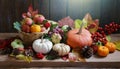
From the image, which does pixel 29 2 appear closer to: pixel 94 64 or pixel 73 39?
pixel 73 39

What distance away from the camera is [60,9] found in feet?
4.89

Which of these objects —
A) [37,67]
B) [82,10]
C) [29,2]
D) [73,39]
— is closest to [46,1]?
[29,2]

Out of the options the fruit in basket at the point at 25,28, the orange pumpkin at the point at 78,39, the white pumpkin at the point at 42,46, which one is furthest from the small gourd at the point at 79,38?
the fruit in basket at the point at 25,28

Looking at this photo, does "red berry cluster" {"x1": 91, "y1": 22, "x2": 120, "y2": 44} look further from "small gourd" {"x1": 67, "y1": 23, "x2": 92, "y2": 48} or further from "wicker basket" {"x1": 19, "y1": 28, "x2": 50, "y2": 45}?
"wicker basket" {"x1": 19, "y1": 28, "x2": 50, "y2": 45}

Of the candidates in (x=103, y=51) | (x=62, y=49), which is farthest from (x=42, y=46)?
(x=103, y=51)

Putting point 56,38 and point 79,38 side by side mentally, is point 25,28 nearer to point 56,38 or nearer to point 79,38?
point 56,38

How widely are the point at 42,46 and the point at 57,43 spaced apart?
99mm

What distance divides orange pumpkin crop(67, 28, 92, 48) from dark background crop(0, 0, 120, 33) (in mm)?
254

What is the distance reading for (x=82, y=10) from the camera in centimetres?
150

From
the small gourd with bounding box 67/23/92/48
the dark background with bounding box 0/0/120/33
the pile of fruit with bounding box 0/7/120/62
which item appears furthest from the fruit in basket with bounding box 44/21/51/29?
the dark background with bounding box 0/0/120/33

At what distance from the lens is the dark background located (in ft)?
4.81

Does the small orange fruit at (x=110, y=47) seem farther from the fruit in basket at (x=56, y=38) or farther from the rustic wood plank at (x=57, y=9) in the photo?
the rustic wood plank at (x=57, y=9)

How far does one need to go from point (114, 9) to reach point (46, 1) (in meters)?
0.42

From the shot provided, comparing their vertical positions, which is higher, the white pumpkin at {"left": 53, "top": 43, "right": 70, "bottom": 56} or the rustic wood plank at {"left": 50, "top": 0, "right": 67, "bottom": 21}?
the rustic wood plank at {"left": 50, "top": 0, "right": 67, "bottom": 21}
